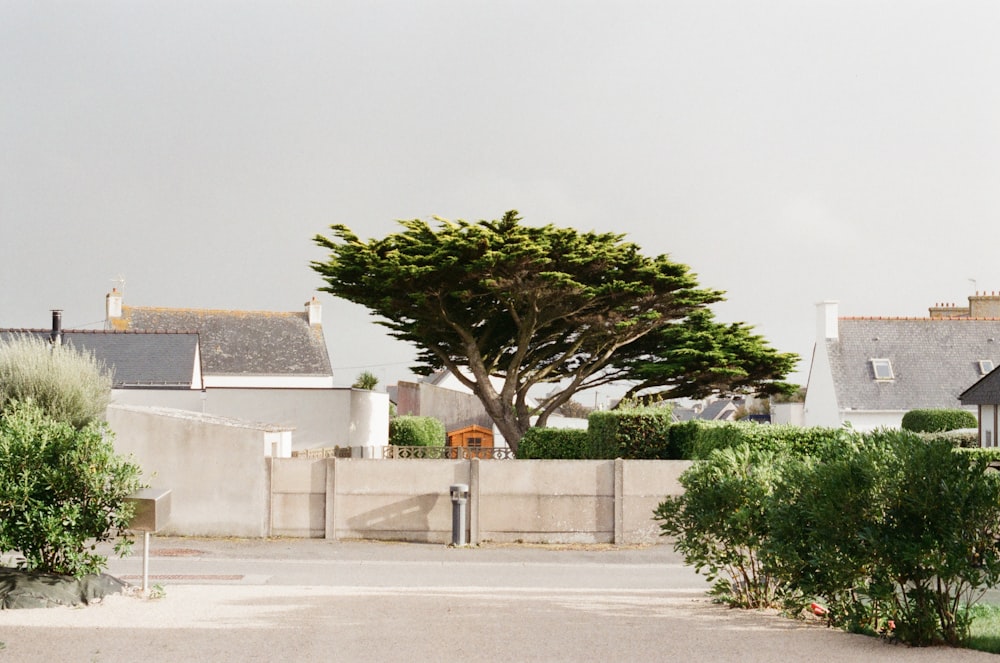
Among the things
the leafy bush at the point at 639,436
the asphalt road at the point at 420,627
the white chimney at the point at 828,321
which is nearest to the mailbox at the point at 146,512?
the asphalt road at the point at 420,627

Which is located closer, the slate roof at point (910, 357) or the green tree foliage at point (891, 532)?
the green tree foliage at point (891, 532)

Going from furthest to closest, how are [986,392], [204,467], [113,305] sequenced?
1. [113,305]
2. [986,392]
3. [204,467]

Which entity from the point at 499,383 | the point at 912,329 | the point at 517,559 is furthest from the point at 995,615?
the point at 499,383

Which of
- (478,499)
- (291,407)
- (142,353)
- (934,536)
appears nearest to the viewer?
(934,536)

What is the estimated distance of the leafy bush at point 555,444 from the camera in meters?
27.4

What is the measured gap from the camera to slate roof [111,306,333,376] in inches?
2208

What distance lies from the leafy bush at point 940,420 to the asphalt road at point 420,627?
93.2 ft

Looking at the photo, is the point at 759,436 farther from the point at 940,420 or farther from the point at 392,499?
the point at 940,420

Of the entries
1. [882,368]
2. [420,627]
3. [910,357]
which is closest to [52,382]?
[420,627]

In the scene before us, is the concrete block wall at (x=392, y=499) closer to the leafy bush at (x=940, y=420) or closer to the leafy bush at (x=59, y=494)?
the leafy bush at (x=59, y=494)

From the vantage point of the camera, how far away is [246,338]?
57.4m

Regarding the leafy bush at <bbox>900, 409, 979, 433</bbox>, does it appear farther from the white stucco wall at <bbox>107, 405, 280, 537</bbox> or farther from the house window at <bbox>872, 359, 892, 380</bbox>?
the white stucco wall at <bbox>107, 405, 280, 537</bbox>

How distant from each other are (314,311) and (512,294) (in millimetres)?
30565

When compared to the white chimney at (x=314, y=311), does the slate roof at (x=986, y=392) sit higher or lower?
lower
